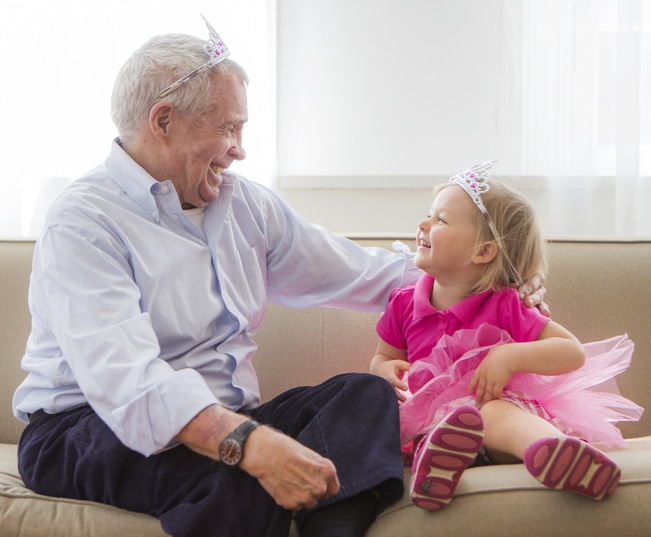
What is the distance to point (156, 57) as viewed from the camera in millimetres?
1729

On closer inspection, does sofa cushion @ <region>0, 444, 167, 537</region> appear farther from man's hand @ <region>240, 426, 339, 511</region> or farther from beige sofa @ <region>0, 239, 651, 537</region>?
man's hand @ <region>240, 426, 339, 511</region>

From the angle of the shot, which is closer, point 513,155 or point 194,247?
point 194,247

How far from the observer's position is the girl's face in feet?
5.87

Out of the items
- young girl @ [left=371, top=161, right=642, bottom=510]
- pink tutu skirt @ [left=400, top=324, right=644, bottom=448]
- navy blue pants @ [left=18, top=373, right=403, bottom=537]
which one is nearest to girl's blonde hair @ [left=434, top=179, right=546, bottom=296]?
young girl @ [left=371, top=161, right=642, bottom=510]

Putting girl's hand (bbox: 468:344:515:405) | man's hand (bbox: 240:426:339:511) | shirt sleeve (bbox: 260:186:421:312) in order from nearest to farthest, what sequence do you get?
man's hand (bbox: 240:426:339:511) → girl's hand (bbox: 468:344:515:405) → shirt sleeve (bbox: 260:186:421:312)

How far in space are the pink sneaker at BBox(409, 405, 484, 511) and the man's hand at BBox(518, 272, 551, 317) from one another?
48cm

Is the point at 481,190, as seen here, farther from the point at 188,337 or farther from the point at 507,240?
the point at 188,337

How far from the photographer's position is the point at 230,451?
4.33 ft

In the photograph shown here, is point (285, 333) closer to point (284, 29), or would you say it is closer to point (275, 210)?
point (275, 210)

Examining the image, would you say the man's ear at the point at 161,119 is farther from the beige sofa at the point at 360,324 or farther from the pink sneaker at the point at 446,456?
the pink sneaker at the point at 446,456

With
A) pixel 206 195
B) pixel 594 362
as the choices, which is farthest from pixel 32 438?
pixel 594 362

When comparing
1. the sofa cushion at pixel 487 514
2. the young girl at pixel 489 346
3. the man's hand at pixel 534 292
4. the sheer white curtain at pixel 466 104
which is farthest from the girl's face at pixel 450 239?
the sheer white curtain at pixel 466 104

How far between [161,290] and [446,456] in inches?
25.5

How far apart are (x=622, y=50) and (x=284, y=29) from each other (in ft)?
3.49
